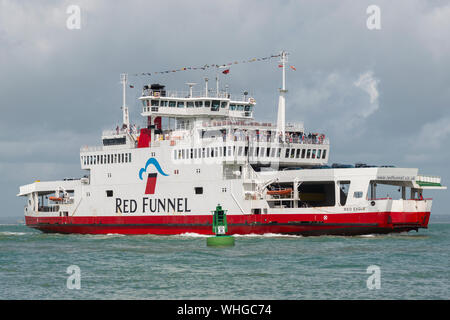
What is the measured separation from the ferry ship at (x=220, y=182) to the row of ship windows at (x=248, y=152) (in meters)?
0.07

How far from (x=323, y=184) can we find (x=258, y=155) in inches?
197

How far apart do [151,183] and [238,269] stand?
2350 centimetres

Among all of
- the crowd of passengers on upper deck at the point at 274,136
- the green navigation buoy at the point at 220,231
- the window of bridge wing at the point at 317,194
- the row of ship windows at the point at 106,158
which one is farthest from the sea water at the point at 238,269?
the row of ship windows at the point at 106,158

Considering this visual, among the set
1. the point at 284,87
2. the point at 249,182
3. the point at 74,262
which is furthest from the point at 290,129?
the point at 74,262

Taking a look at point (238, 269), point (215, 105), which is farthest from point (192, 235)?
point (238, 269)

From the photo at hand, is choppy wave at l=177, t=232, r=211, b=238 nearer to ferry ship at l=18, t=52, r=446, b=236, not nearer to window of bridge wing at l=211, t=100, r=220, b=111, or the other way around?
ferry ship at l=18, t=52, r=446, b=236

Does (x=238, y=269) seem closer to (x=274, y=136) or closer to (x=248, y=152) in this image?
(x=248, y=152)

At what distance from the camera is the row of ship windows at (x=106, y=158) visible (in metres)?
58.5

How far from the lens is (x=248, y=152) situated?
5275cm

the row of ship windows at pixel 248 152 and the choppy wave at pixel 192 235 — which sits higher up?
the row of ship windows at pixel 248 152

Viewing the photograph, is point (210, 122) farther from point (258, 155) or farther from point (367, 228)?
point (367, 228)

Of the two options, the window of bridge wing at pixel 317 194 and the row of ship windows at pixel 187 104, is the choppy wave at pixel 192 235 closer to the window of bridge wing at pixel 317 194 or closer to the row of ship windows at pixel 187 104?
the window of bridge wing at pixel 317 194

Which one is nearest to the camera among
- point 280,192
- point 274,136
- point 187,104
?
point 280,192
